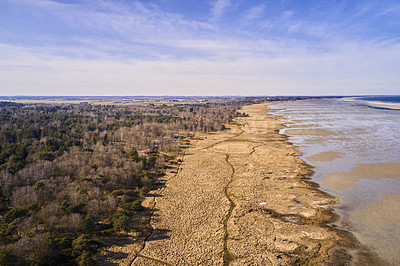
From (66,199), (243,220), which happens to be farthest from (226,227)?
(66,199)

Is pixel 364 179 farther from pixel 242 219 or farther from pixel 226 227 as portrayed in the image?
pixel 226 227

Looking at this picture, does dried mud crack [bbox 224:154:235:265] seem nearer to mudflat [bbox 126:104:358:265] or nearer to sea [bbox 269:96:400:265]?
mudflat [bbox 126:104:358:265]

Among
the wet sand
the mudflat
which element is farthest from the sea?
the mudflat

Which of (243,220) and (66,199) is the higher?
(66,199)

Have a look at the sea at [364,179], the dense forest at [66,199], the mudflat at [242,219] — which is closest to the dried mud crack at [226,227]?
the mudflat at [242,219]

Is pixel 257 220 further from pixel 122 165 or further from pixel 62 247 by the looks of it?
pixel 122 165

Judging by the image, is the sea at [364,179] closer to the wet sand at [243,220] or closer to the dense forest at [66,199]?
the wet sand at [243,220]

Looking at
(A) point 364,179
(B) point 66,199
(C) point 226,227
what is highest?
(B) point 66,199

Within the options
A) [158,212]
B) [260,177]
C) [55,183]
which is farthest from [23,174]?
[260,177]
